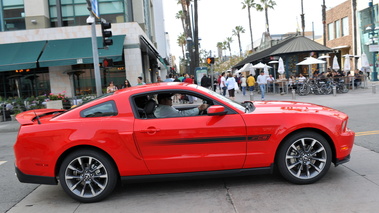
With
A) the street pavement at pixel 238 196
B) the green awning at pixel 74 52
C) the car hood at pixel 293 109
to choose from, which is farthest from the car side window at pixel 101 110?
the green awning at pixel 74 52

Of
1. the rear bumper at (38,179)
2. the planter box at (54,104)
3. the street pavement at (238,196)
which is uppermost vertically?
the planter box at (54,104)

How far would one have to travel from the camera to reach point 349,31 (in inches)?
1550

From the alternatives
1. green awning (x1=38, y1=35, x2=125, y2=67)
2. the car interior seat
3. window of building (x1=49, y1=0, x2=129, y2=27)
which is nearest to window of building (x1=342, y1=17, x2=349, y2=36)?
window of building (x1=49, y1=0, x2=129, y2=27)

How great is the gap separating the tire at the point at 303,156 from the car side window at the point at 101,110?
234 centimetres

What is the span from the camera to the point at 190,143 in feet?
13.4

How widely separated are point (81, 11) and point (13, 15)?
444 centimetres

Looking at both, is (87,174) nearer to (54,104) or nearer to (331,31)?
(54,104)

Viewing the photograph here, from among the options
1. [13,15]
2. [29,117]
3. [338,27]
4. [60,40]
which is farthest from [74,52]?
[338,27]

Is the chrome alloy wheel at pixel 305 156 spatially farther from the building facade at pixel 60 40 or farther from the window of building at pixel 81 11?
the window of building at pixel 81 11

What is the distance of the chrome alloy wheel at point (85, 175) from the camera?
4102 mm

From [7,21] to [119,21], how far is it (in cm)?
724

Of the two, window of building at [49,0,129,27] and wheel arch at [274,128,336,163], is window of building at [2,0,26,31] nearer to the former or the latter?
window of building at [49,0,129,27]

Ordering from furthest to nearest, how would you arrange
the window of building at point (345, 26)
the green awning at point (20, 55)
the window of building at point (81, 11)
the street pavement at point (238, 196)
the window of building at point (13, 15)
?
the window of building at point (345, 26)
the window of building at point (81, 11)
the window of building at point (13, 15)
the green awning at point (20, 55)
the street pavement at point (238, 196)

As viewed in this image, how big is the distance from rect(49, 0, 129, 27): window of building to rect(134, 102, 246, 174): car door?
17.9 m
